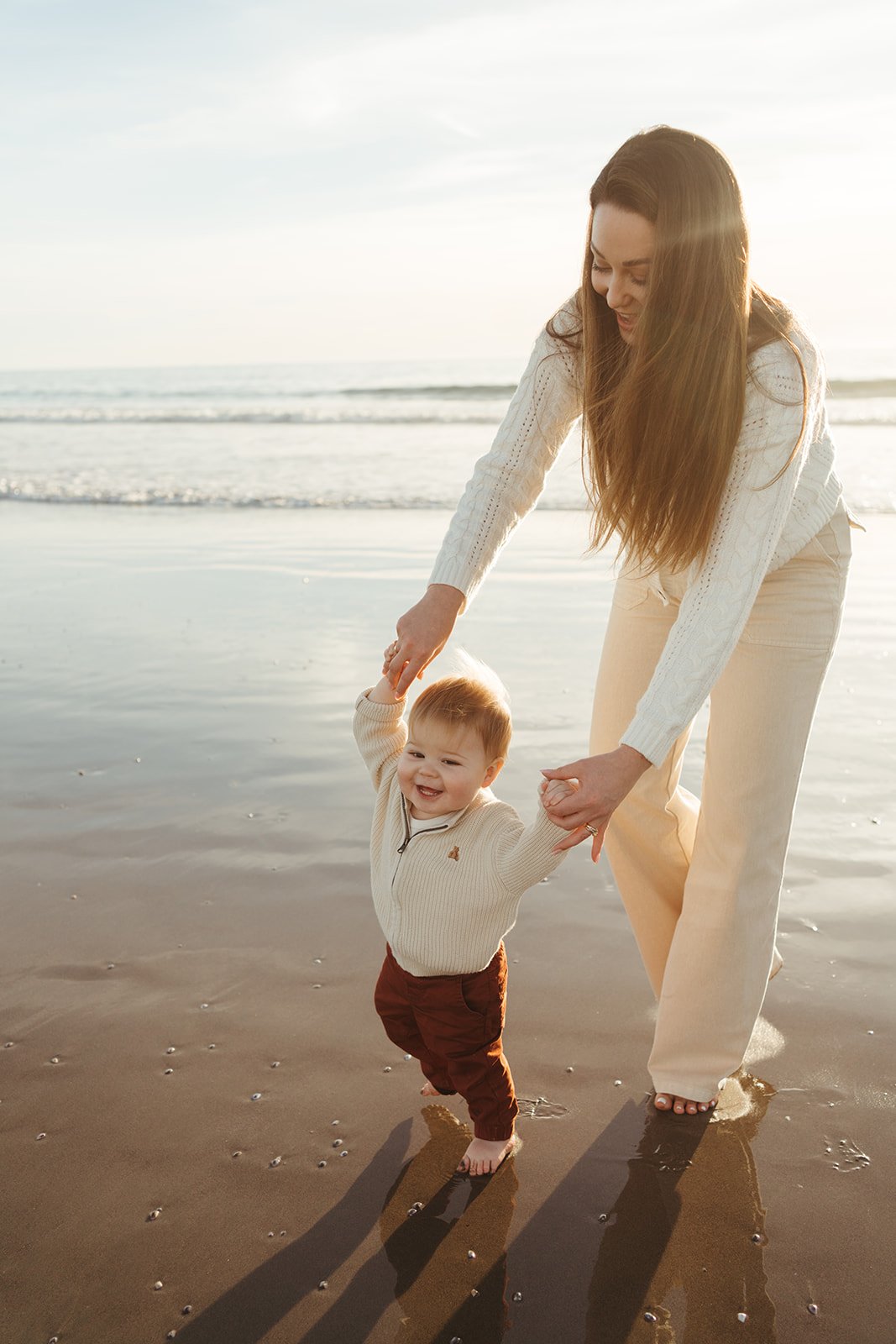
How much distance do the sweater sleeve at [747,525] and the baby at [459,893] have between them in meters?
0.42

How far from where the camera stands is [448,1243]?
2.37m

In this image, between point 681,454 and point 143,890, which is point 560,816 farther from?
point 143,890

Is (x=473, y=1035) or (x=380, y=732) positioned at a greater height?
(x=380, y=732)

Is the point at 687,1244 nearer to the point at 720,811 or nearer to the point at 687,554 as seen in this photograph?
the point at 720,811

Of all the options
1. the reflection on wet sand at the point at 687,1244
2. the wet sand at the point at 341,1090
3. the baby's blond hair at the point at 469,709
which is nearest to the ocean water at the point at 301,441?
the baby's blond hair at the point at 469,709

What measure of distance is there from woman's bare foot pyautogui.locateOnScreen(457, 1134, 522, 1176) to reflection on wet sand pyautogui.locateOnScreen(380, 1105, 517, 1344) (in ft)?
0.06

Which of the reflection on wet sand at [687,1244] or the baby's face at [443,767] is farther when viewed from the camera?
the baby's face at [443,767]

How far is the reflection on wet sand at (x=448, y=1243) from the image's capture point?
85.1 inches

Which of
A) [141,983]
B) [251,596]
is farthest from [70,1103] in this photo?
[251,596]

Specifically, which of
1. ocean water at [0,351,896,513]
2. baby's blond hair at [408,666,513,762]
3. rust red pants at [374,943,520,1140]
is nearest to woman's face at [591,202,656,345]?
ocean water at [0,351,896,513]

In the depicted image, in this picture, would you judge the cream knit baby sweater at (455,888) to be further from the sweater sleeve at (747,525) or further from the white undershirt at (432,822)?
the sweater sleeve at (747,525)

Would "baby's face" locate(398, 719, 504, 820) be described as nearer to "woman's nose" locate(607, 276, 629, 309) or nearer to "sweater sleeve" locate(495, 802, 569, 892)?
"sweater sleeve" locate(495, 802, 569, 892)

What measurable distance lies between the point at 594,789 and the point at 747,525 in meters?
0.64

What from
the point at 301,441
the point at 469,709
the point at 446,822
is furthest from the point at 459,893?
the point at 301,441
